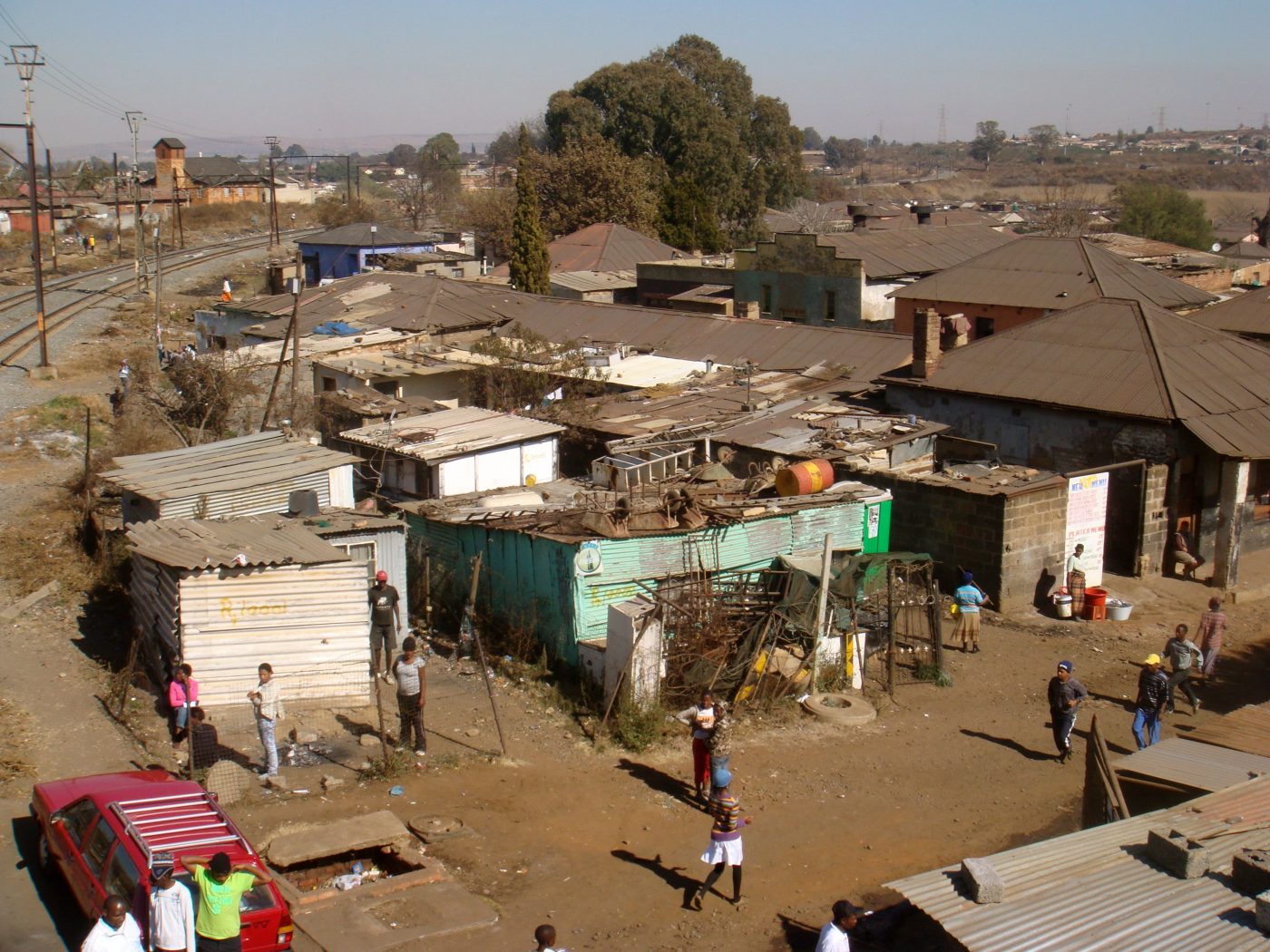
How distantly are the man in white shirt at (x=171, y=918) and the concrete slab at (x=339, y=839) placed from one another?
7.46 ft

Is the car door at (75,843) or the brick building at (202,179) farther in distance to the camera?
the brick building at (202,179)

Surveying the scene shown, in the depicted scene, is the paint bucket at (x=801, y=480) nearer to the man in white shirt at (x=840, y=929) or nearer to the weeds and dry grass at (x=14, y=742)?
the man in white shirt at (x=840, y=929)

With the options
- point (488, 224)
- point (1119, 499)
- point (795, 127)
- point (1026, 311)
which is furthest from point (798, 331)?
point (795, 127)

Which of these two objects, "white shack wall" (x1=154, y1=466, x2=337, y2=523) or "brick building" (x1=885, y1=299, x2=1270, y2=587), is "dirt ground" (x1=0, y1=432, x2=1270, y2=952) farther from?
"brick building" (x1=885, y1=299, x2=1270, y2=587)

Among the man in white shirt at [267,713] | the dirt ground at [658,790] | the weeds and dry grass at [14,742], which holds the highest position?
the man in white shirt at [267,713]

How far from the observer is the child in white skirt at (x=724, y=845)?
9852 mm

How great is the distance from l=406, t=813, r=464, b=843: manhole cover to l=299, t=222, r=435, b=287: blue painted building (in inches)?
1752

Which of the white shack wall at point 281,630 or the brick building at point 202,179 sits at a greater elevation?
the brick building at point 202,179

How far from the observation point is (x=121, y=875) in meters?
8.42

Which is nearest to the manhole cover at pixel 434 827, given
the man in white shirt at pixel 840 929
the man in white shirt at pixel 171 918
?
the man in white shirt at pixel 171 918

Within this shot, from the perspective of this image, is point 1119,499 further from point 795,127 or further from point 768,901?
point 795,127

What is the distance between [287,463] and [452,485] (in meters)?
2.72

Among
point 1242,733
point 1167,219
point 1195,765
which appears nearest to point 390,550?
point 1195,765

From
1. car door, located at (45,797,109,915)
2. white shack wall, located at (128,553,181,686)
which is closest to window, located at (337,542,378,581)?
white shack wall, located at (128,553,181,686)
